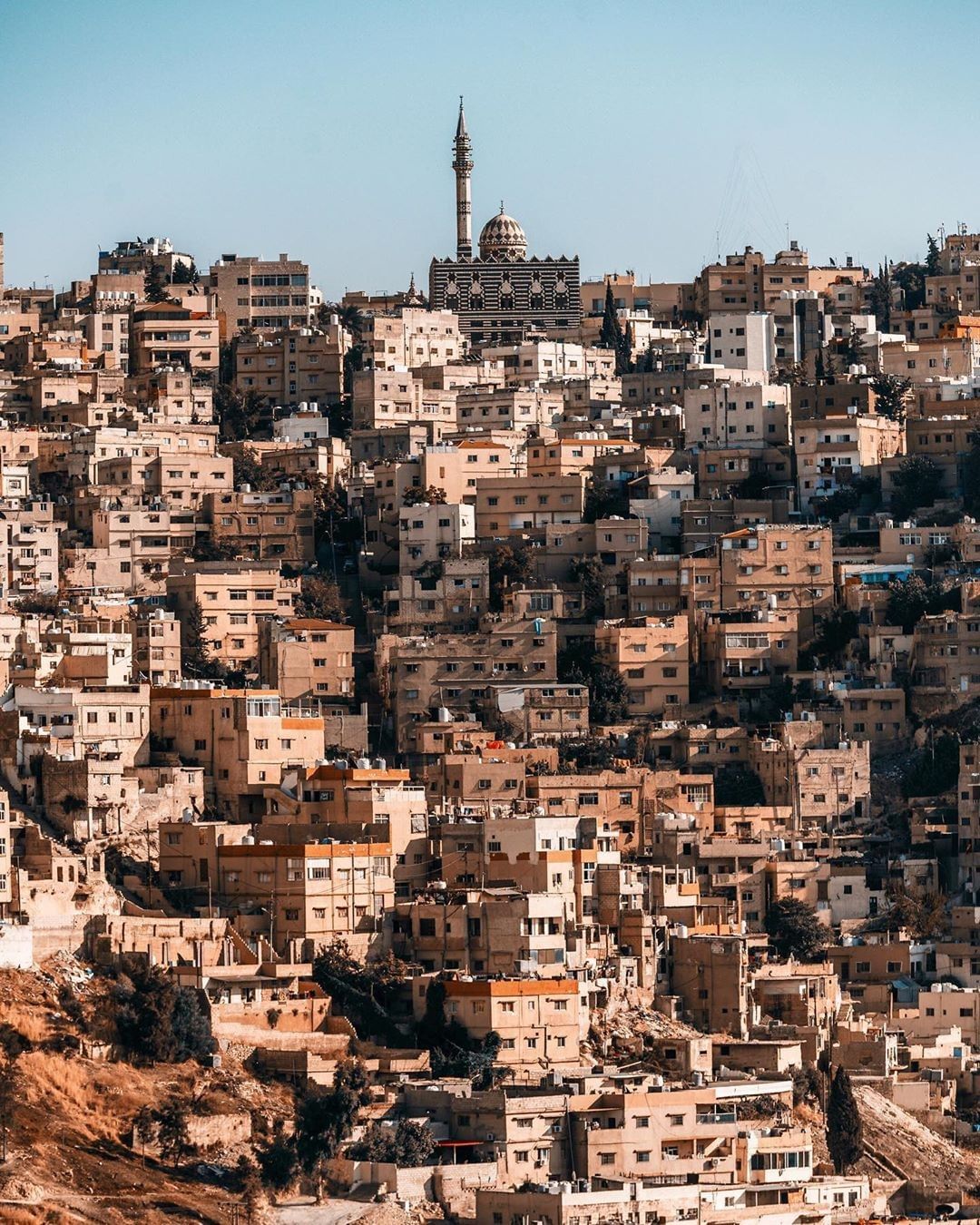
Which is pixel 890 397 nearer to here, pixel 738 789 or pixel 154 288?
pixel 154 288

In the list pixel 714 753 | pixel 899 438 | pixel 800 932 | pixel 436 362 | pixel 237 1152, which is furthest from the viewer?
pixel 436 362

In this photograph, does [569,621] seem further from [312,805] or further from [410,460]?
[312,805]

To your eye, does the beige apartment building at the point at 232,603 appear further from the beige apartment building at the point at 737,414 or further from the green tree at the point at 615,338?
the green tree at the point at 615,338

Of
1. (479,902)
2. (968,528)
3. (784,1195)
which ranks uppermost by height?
(968,528)

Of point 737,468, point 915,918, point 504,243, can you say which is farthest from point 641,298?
point 915,918

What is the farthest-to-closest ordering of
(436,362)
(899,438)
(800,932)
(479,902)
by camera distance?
(436,362) < (899,438) < (800,932) < (479,902)

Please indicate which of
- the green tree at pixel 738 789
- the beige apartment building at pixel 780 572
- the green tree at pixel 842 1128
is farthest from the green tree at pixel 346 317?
the green tree at pixel 842 1128

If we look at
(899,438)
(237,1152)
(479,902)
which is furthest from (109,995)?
(899,438)
